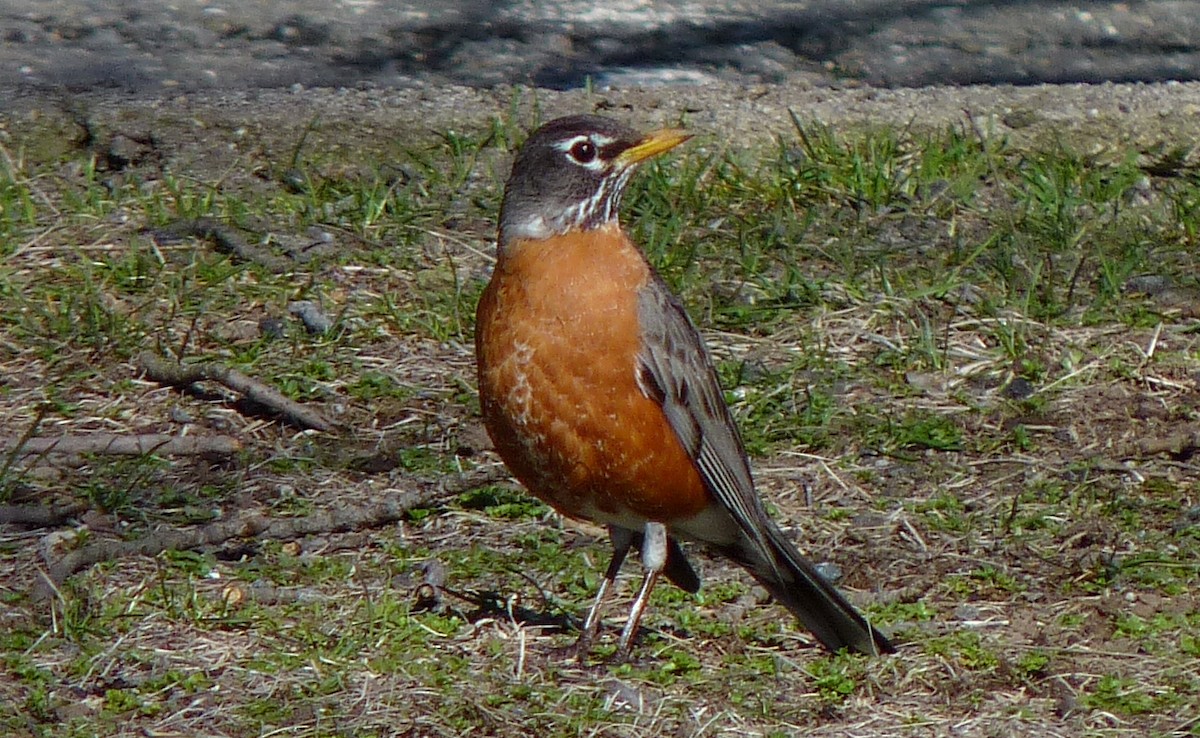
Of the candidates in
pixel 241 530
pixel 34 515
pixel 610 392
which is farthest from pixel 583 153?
pixel 34 515

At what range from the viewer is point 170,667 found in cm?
332

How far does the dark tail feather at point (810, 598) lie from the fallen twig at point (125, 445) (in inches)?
57.9

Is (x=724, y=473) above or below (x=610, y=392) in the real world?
below

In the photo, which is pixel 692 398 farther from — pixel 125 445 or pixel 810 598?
pixel 125 445

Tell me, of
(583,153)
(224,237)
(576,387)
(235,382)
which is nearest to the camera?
→ (576,387)

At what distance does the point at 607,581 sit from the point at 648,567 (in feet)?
0.43

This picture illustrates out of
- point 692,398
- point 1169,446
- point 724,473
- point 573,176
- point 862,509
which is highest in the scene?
point 573,176

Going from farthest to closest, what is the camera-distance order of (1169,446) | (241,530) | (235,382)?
(235,382)
(1169,446)
(241,530)

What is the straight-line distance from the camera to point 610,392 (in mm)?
3414

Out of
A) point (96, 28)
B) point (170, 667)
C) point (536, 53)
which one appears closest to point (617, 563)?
point (170, 667)

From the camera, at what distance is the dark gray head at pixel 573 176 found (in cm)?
360

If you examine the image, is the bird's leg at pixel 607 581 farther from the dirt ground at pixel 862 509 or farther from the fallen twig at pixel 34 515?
the fallen twig at pixel 34 515

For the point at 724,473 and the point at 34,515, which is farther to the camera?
the point at 34,515

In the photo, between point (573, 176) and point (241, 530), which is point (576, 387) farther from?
point (241, 530)
